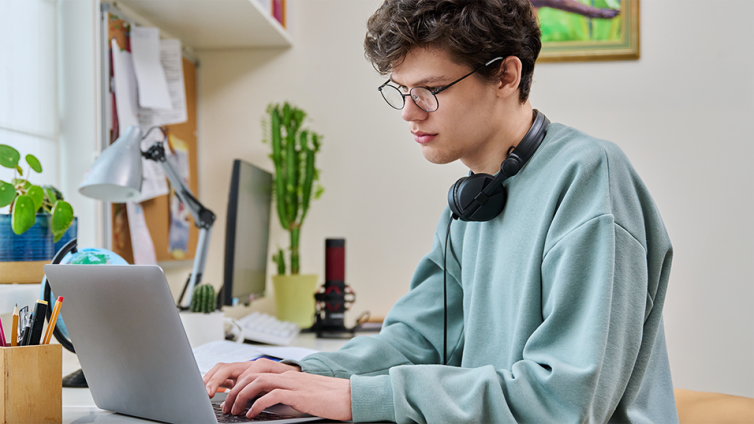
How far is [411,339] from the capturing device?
1030 millimetres

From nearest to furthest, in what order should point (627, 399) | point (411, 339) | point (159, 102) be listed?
point (627, 399) < point (411, 339) < point (159, 102)

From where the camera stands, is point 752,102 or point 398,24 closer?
point 398,24

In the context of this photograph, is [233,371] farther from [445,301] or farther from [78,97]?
[78,97]

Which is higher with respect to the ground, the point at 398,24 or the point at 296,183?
the point at 398,24

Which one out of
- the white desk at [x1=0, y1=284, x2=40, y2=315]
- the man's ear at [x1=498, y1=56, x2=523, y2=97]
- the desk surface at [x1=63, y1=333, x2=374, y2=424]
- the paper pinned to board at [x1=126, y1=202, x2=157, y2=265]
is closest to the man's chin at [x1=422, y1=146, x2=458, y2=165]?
the man's ear at [x1=498, y1=56, x2=523, y2=97]

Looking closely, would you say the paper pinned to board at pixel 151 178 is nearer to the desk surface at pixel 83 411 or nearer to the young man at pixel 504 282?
the desk surface at pixel 83 411

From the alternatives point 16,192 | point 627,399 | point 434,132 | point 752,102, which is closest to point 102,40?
point 16,192

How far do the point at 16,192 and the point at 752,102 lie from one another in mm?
2061

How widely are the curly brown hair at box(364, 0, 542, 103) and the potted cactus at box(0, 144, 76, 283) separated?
26.7 inches

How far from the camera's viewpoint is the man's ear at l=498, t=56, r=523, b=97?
89 centimetres

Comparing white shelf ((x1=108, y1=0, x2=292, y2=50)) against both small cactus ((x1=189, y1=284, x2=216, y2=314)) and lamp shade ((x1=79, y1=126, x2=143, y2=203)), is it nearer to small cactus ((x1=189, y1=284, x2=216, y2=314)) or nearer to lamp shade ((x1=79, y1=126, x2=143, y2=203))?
lamp shade ((x1=79, y1=126, x2=143, y2=203))

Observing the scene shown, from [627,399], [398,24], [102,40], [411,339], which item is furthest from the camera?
[102,40]

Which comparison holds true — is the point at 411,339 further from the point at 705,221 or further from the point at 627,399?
the point at 705,221

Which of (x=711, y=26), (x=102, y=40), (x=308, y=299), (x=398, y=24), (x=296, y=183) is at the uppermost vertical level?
(x=711, y=26)
